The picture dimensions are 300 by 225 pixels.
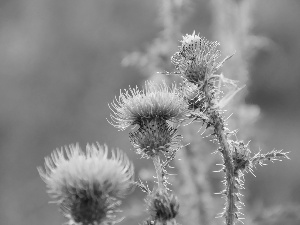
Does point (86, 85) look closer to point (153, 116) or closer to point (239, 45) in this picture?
point (239, 45)

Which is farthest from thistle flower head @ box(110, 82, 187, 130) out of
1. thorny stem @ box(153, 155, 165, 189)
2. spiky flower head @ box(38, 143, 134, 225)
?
spiky flower head @ box(38, 143, 134, 225)

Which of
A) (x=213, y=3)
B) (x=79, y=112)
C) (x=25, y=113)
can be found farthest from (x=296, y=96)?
(x=213, y=3)

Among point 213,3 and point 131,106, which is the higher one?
point 213,3

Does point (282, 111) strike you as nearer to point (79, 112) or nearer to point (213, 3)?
point (79, 112)

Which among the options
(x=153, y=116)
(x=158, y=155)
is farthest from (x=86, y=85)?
(x=158, y=155)

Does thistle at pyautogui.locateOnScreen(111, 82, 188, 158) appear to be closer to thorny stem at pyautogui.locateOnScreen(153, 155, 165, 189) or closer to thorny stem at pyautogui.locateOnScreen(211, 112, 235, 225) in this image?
thorny stem at pyautogui.locateOnScreen(153, 155, 165, 189)

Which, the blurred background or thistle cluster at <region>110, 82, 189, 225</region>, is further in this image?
the blurred background

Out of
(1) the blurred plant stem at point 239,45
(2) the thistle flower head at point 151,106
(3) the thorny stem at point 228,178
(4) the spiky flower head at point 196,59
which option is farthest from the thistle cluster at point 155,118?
(1) the blurred plant stem at point 239,45
